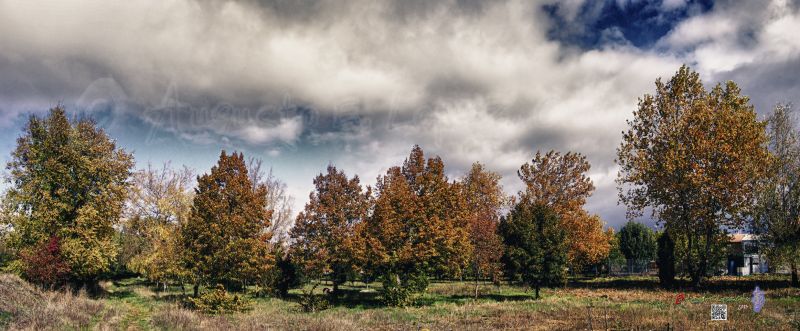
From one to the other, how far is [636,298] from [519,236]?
1069 centimetres

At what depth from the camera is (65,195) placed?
1401 inches

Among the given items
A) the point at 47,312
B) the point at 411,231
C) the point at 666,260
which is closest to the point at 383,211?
the point at 411,231

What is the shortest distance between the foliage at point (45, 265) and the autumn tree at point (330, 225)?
1780 centimetres

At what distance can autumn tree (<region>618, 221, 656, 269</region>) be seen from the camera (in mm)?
88875

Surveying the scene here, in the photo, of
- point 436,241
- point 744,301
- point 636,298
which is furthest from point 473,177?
point 744,301

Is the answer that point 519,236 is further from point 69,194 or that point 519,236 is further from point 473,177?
point 69,194

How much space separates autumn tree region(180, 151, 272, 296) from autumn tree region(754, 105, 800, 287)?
138 ft

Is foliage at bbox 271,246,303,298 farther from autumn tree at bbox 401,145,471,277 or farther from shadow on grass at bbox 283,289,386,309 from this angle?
autumn tree at bbox 401,145,471,277

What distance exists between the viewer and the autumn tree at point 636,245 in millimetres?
88875

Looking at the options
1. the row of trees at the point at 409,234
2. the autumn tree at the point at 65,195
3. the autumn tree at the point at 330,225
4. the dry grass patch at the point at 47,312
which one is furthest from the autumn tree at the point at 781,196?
the autumn tree at the point at 65,195

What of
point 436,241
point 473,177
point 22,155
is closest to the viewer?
point 22,155

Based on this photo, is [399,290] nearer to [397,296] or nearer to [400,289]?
[400,289]

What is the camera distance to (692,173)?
3725cm

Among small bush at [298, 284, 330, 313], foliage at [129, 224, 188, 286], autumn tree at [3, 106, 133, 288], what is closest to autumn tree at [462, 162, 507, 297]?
small bush at [298, 284, 330, 313]
